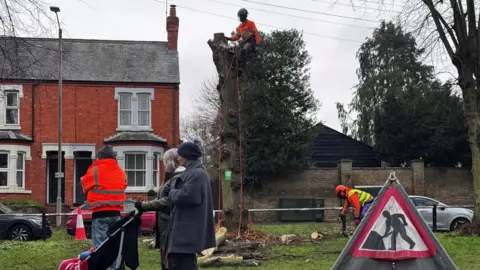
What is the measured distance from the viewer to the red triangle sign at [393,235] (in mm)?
5592

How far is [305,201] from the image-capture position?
1272 inches

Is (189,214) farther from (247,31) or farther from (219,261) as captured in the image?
(247,31)

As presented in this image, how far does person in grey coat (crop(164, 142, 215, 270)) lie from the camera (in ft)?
21.2

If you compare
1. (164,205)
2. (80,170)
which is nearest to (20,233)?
(80,170)

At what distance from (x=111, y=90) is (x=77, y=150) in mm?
3345

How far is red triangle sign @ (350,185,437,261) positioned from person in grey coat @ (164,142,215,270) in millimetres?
1701

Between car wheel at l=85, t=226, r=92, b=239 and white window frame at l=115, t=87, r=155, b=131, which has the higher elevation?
white window frame at l=115, t=87, r=155, b=131

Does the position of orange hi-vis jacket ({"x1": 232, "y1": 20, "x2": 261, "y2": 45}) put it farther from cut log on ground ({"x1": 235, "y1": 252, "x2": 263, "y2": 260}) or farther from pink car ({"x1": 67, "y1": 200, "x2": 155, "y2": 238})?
pink car ({"x1": 67, "y1": 200, "x2": 155, "y2": 238})

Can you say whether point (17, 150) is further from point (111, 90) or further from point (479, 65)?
point (479, 65)

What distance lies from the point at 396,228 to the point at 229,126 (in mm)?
8475

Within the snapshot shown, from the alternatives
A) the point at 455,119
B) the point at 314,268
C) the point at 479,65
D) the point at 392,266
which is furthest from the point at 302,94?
the point at 392,266

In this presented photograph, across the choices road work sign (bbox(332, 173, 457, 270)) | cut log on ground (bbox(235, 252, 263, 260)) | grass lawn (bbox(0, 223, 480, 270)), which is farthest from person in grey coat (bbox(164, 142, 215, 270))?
cut log on ground (bbox(235, 252, 263, 260))

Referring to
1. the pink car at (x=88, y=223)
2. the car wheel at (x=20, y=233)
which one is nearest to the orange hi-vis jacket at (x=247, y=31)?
the pink car at (x=88, y=223)

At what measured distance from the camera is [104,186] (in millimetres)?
9000
